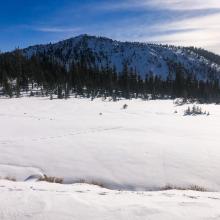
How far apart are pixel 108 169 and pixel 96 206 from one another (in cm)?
536

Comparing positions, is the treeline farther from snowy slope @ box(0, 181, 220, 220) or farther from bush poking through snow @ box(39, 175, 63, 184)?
snowy slope @ box(0, 181, 220, 220)

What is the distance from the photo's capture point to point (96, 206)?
710 cm

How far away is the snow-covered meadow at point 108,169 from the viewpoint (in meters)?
6.97

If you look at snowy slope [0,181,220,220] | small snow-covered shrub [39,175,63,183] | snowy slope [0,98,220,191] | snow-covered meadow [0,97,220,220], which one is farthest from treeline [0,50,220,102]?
snowy slope [0,181,220,220]

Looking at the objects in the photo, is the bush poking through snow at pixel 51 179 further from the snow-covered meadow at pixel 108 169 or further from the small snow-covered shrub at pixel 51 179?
the snow-covered meadow at pixel 108 169

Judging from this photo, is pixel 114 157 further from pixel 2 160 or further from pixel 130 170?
pixel 2 160

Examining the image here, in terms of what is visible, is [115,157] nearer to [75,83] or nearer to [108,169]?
[108,169]

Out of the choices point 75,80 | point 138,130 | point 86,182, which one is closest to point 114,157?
point 86,182

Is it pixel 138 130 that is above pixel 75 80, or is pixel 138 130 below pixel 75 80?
below

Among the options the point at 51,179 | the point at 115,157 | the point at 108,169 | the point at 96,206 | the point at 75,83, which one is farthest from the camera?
the point at 75,83

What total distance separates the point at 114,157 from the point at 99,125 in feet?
32.2

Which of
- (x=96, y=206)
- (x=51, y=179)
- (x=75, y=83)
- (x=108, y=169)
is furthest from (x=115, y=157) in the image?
(x=75, y=83)

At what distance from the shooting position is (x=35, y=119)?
2533 centimetres

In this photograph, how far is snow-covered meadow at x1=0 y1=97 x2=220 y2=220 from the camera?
22.9 feet
